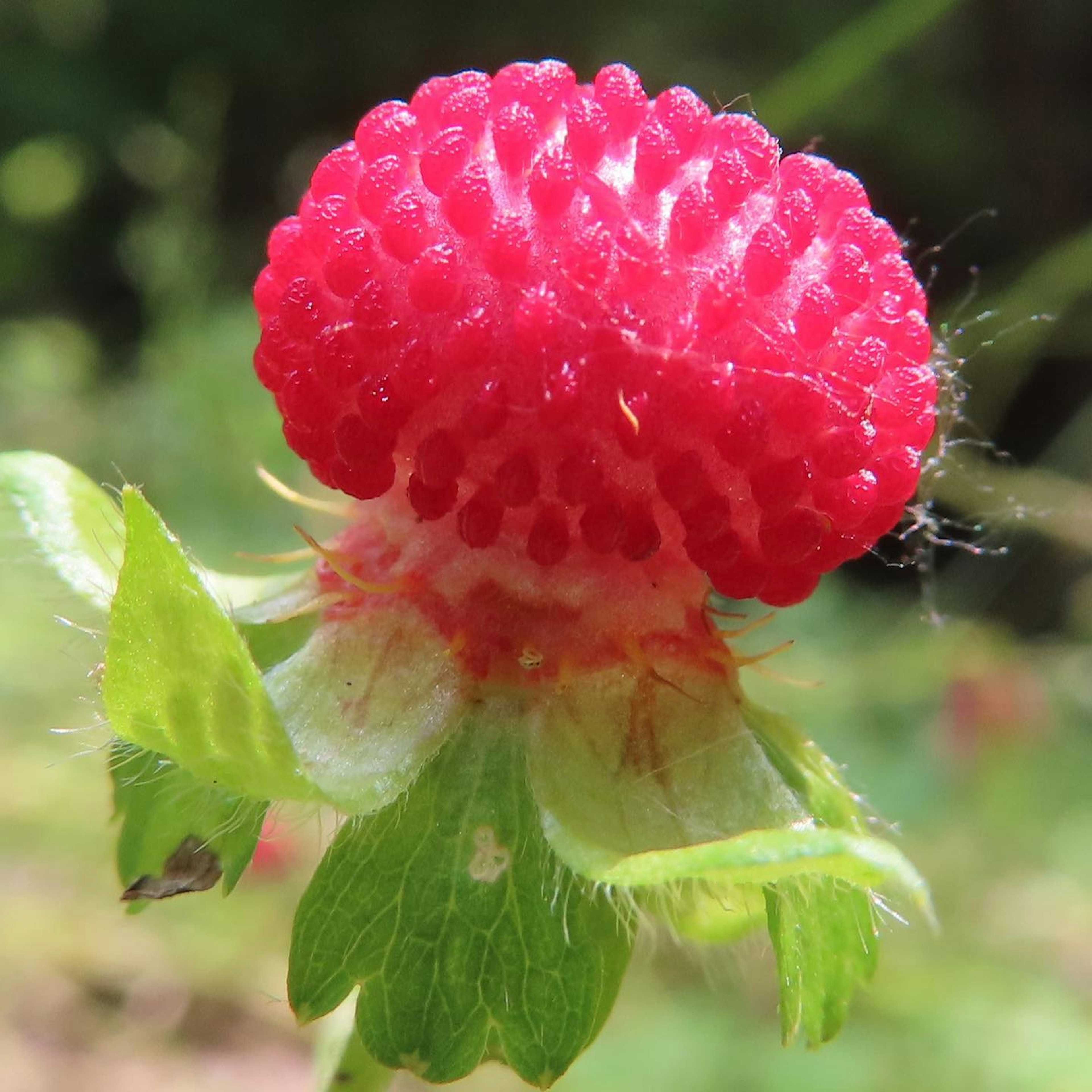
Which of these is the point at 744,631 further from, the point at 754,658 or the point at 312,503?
the point at 312,503

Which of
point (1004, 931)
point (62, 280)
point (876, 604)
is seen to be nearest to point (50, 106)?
point (62, 280)

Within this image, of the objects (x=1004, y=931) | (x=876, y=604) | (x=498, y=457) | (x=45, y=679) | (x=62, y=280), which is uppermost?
(x=498, y=457)

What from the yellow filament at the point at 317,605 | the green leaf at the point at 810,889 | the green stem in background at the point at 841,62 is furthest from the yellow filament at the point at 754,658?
the green stem in background at the point at 841,62

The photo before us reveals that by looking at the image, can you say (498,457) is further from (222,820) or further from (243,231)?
(243,231)

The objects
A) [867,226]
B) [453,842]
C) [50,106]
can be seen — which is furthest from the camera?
[50,106]

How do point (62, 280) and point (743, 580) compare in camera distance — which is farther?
point (62, 280)

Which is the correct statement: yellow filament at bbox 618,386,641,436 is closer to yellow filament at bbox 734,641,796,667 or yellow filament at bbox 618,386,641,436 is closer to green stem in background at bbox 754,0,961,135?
yellow filament at bbox 734,641,796,667
